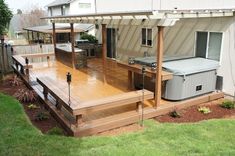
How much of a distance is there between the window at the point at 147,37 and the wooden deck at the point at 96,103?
2.17 metres

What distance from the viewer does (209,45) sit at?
9.56 m

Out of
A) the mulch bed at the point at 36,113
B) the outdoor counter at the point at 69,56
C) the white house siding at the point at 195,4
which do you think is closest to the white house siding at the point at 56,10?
the outdoor counter at the point at 69,56

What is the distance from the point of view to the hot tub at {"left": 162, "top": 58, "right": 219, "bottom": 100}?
826 cm

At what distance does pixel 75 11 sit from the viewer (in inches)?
1102

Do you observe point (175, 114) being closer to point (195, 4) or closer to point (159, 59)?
point (159, 59)

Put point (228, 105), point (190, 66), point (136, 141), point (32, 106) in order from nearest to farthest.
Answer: point (136, 141) → point (228, 105) → point (32, 106) → point (190, 66)

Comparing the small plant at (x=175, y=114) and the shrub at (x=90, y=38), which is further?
the shrub at (x=90, y=38)

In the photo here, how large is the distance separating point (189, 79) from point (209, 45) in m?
2.03

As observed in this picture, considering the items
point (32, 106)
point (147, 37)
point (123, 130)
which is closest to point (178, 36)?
point (147, 37)

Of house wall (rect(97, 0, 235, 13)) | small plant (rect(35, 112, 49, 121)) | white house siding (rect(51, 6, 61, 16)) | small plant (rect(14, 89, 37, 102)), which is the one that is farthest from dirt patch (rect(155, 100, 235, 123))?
white house siding (rect(51, 6, 61, 16))

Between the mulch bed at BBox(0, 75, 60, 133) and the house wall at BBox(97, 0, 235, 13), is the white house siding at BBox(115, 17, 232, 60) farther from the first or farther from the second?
the mulch bed at BBox(0, 75, 60, 133)

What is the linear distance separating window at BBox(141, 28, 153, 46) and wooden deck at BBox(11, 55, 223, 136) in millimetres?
2170

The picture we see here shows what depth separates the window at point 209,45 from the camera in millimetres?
9257

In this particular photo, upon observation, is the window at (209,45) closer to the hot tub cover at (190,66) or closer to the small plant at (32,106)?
the hot tub cover at (190,66)
